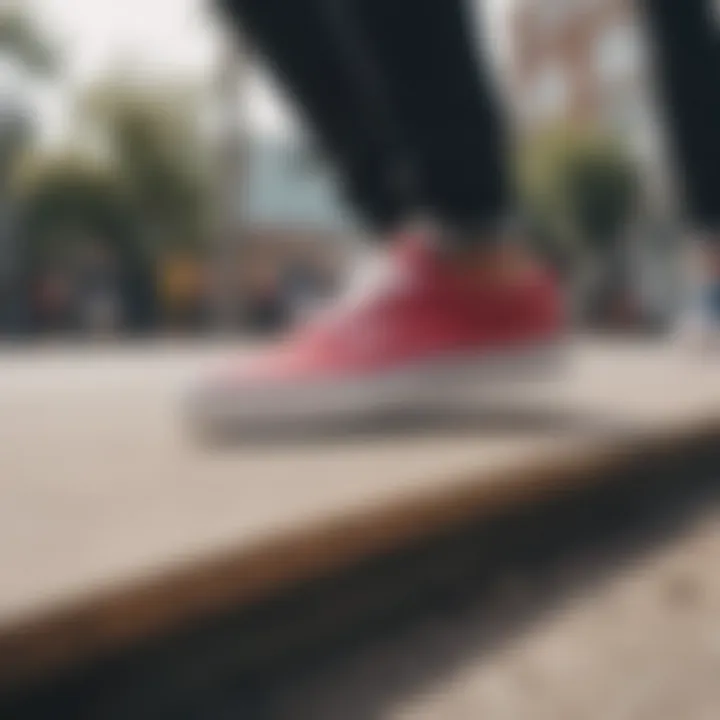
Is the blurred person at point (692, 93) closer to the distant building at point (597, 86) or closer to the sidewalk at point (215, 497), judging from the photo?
the sidewalk at point (215, 497)

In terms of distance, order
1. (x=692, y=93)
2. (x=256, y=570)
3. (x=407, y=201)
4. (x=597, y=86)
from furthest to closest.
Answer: (x=597, y=86), (x=692, y=93), (x=407, y=201), (x=256, y=570)

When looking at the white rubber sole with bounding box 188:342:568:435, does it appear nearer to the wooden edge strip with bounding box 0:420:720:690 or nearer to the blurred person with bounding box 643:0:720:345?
the wooden edge strip with bounding box 0:420:720:690

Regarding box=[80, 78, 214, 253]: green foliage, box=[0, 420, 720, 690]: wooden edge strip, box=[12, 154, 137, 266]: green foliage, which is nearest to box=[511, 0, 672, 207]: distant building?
box=[80, 78, 214, 253]: green foliage

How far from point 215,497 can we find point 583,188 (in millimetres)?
14244

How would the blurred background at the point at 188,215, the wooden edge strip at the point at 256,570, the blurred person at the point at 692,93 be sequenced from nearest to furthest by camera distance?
the wooden edge strip at the point at 256,570, the blurred person at the point at 692,93, the blurred background at the point at 188,215

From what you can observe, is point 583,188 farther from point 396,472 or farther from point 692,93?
point 396,472

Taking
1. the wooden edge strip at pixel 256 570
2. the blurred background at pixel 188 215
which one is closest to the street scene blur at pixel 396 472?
the wooden edge strip at pixel 256 570

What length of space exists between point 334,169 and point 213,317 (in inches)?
362

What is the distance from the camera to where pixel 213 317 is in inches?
404

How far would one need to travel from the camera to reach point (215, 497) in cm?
66

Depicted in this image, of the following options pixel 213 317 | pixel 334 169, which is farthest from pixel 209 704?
pixel 213 317

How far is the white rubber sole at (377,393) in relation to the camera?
37.6 inches

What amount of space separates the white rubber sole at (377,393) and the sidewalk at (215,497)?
3cm

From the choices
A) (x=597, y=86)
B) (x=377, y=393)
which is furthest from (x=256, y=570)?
(x=597, y=86)
